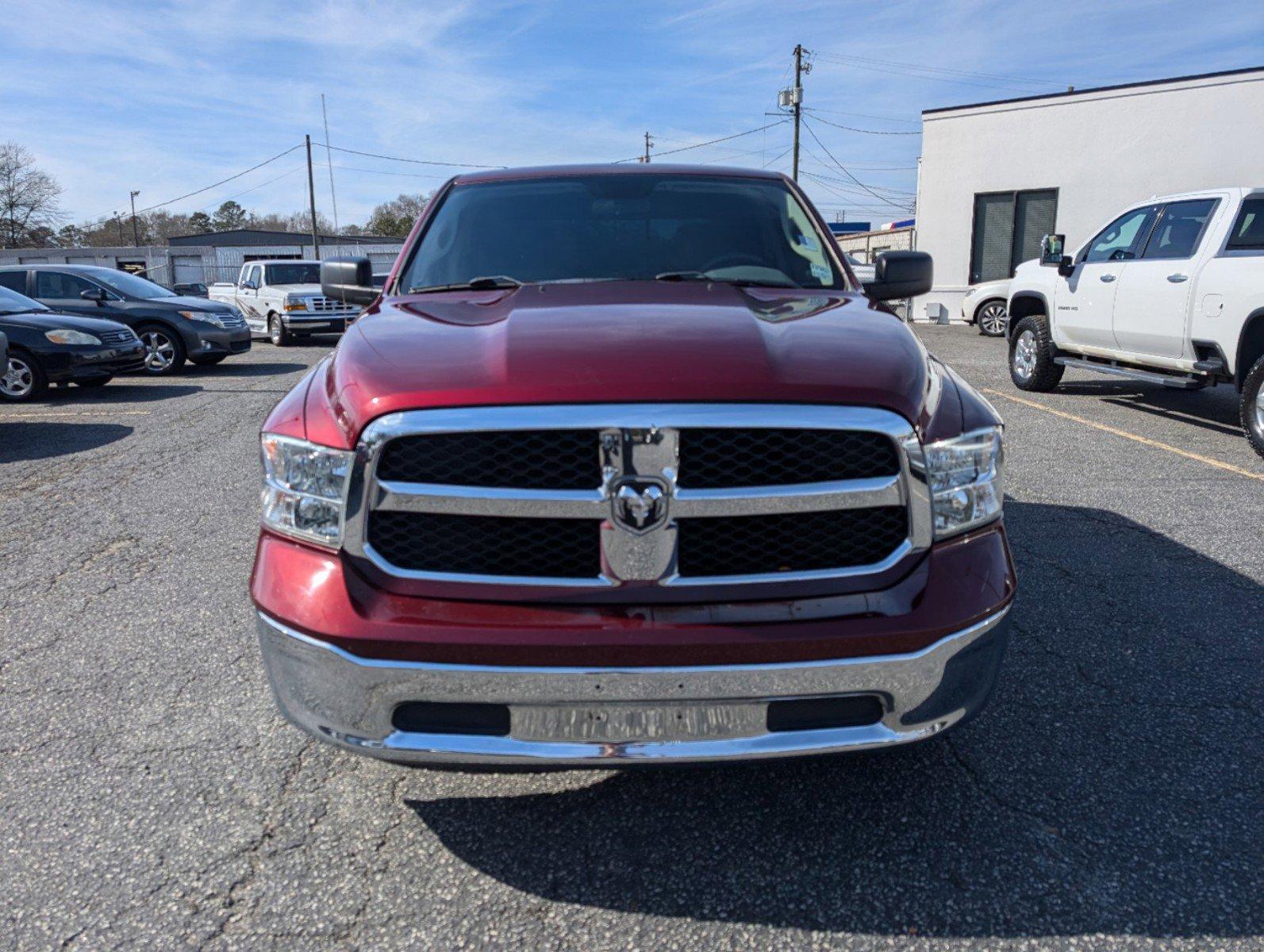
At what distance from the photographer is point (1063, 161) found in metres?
19.7

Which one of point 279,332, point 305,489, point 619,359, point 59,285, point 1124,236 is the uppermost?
point 1124,236

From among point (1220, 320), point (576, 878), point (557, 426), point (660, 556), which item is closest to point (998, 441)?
point (660, 556)

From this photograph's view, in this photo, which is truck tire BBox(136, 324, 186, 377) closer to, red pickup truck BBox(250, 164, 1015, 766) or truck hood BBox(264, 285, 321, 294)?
truck hood BBox(264, 285, 321, 294)

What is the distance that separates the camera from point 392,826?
2580 mm

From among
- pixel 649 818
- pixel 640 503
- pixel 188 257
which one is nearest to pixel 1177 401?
pixel 649 818

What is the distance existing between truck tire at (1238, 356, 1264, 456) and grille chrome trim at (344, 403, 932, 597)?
19.7 ft

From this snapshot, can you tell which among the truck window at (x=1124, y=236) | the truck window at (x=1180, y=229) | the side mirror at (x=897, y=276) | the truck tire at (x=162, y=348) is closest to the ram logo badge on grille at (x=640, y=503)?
the side mirror at (x=897, y=276)

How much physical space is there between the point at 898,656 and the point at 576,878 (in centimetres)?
95

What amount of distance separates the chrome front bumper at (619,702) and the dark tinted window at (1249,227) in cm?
697

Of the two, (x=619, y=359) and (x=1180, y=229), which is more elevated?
(x=1180, y=229)

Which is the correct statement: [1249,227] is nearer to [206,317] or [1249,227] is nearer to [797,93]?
[206,317]

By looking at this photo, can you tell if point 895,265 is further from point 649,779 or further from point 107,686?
point 107,686

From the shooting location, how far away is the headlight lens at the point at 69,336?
36.5 ft

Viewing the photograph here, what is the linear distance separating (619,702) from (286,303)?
18724mm
